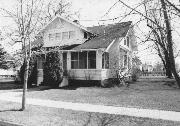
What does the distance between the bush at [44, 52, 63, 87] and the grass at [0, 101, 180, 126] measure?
32.6ft

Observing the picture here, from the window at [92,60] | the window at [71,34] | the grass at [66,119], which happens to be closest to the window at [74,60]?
the window at [92,60]

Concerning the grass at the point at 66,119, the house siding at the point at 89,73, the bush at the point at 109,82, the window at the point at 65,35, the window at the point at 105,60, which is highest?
the window at the point at 65,35

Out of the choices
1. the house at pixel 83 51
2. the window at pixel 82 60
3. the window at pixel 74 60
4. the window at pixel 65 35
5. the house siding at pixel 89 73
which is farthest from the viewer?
the window at pixel 65 35

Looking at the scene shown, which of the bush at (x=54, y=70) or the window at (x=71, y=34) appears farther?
the window at (x=71, y=34)

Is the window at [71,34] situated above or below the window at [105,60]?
above

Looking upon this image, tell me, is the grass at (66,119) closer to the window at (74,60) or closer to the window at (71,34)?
the window at (74,60)

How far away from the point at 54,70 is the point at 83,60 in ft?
11.1

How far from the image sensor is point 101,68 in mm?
20641

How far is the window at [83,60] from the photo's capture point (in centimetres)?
2187

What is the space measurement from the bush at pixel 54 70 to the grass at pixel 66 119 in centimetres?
994

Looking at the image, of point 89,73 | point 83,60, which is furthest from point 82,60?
point 89,73

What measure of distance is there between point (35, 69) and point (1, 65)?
16521 mm

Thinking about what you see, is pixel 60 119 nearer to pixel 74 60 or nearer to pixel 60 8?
pixel 74 60

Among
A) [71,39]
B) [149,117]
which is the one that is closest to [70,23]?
[71,39]
